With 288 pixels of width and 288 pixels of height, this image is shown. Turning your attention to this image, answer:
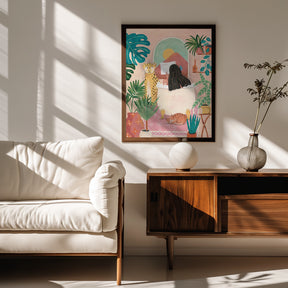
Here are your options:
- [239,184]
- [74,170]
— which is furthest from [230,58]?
[74,170]

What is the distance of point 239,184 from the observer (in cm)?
282

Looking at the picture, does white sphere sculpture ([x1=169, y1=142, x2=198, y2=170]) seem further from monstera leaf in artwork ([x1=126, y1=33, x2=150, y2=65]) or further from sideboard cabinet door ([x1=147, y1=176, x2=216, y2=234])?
monstera leaf in artwork ([x1=126, y1=33, x2=150, y2=65])

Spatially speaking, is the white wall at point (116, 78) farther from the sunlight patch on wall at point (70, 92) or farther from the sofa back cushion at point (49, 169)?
the sofa back cushion at point (49, 169)

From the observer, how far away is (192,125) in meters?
3.10

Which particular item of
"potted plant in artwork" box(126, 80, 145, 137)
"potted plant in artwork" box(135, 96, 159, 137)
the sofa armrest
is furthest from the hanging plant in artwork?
the sofa armrest

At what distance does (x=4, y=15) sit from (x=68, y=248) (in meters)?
2.06

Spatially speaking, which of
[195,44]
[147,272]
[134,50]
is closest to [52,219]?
[147,272]

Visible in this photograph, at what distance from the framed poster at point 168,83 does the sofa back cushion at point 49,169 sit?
0.49 metres

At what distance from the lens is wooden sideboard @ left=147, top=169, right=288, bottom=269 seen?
8.56ft

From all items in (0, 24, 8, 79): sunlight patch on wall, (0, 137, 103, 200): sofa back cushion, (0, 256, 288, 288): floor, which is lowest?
(0, 256, 288, 288): floor

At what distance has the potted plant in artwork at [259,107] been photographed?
2.72 m

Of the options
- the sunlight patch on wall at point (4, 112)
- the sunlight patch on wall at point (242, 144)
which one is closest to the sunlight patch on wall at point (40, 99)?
the sunlight patch on wall at point (4, 112)

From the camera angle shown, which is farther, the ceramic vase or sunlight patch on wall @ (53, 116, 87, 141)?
sunlight patch on wall @ (53, 116, 87, 141)

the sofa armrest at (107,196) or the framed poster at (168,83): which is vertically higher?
the framed poster at (168,83)
